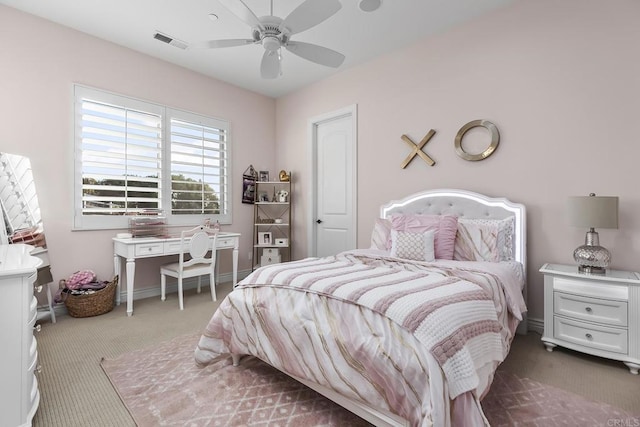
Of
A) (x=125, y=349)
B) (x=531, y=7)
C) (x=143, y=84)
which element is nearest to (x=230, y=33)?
(x=143, y=84)

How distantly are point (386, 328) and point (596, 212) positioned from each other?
195 cm

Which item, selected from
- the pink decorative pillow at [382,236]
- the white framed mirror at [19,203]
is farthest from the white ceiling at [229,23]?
the pink decorative pillow at [382,236]

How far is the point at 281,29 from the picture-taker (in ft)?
7.30

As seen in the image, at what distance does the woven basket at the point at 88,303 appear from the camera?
10.3 feet

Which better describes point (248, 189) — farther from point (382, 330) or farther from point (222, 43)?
point (382, 330)

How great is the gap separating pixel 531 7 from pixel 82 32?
4.39 m

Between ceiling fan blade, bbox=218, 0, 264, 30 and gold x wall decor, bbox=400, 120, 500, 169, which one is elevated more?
ceiling fan blade, bbox=218, 0, 264, 30

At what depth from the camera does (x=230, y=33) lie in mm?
3336

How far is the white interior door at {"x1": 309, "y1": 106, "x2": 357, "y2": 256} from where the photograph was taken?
4285 millimetres

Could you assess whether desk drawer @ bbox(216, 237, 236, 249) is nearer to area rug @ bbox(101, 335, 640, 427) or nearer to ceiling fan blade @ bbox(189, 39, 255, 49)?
area rug @ bbox(101, 335, 640, 427)

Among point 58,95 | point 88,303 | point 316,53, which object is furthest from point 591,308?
point 58,95

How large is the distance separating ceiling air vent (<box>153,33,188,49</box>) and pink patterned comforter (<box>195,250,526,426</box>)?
2.86 metres

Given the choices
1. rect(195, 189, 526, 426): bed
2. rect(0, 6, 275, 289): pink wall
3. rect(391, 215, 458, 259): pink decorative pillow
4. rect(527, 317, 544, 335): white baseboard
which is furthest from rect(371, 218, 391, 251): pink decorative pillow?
rect(0, 6, 275, 289): pink wall

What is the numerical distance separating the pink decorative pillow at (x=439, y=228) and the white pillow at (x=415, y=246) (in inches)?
2.9
